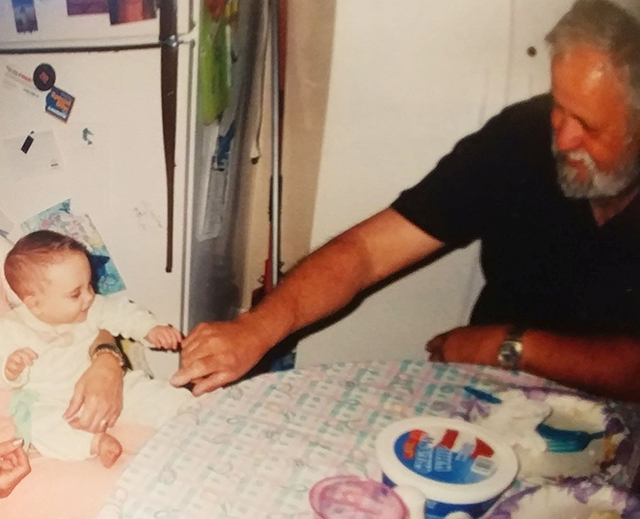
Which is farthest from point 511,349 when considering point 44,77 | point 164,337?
point 44,77

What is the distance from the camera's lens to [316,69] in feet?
3.13

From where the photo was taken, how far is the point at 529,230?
98 centimetres

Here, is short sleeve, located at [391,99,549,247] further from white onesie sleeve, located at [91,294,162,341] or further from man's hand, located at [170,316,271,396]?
white onesie sleeve, located at [91,294,162,341]

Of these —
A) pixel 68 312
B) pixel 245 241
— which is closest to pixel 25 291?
pixel 68 312

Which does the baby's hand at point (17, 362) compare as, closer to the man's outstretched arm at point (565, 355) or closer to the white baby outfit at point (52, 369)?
the white baby outfit at point (52, 369)

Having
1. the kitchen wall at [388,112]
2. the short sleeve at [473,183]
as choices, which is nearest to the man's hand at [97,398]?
the kitchen wall at [388,112]

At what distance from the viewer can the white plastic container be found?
0.73 metres

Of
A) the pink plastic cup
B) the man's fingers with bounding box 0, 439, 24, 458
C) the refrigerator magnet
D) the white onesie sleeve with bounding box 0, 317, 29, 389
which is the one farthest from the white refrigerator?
the pink plastic cup

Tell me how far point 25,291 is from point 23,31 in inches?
10.7

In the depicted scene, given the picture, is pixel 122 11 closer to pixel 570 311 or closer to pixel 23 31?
pixel 23 31

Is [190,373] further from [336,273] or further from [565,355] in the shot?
[565,355]

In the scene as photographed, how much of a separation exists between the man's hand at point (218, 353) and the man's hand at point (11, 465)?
0.19 metres

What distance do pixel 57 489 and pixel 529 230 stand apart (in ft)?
2.26

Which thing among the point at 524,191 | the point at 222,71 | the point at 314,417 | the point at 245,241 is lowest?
the point at 314,417
